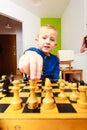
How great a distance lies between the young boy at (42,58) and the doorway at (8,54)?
5945mm

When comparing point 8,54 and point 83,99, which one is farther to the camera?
point 8,54

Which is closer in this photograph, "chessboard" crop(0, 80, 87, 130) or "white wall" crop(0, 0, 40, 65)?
"chessboard" crop(0, 80, 87, 130)

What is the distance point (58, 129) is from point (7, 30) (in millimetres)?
6661

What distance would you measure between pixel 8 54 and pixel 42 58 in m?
6.63

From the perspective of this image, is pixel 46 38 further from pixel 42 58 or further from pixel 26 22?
pixel 26 22

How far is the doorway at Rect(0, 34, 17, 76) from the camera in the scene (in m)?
7.02

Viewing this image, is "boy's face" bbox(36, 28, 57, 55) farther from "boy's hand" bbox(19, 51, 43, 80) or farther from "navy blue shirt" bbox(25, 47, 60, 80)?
"boy's hand" bbox(19, 51, 43, 80)

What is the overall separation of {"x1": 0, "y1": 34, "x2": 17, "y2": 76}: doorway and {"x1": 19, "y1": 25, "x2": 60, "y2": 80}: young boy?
5.95 meters

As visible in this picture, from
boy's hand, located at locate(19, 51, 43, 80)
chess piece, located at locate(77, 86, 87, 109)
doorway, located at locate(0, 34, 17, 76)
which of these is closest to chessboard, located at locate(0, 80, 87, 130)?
chess piece, located at locate(77, 86, 87, 109)

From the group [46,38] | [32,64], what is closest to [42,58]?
[32,64]

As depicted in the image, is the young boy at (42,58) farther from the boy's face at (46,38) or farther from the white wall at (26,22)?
the white wall at (26,22)

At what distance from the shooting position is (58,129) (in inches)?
23.0

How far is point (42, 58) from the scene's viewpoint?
2.47 feet

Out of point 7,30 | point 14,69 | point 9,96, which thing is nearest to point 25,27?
point 7,30
